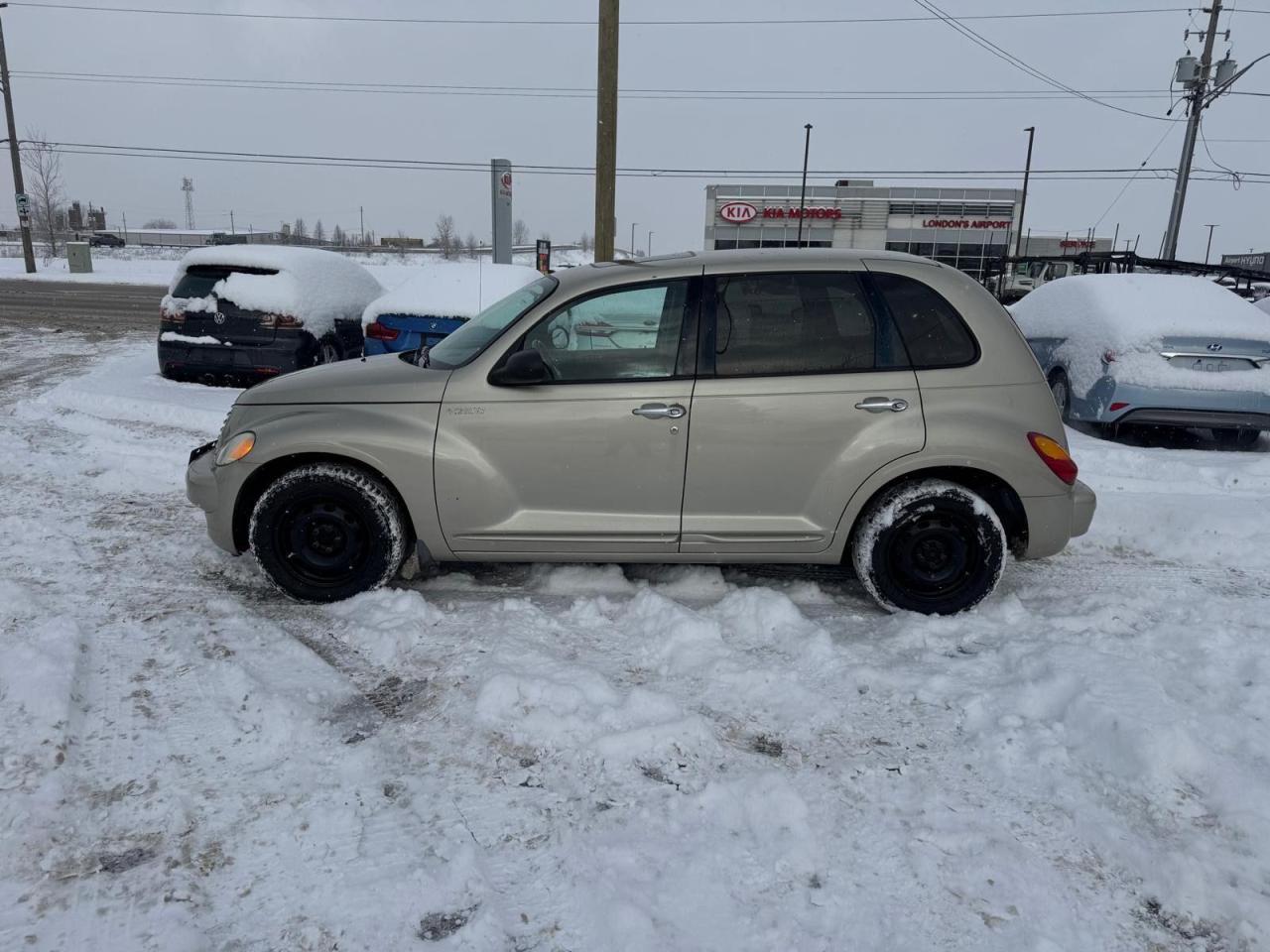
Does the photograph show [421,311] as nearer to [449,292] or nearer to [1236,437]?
[449,292]

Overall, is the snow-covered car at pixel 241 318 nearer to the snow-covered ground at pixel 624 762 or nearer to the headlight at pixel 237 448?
the snow-covered ground at pixel 624 762

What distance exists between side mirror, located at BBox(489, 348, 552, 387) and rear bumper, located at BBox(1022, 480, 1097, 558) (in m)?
2.43

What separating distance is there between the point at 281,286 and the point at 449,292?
196cm

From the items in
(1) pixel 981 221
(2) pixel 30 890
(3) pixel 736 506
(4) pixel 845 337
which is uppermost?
(1) pixel 981 221

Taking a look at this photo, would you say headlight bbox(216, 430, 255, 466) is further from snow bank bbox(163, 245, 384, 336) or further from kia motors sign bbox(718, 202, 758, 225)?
kia motors sign bbox(718, 202, 758, 225)

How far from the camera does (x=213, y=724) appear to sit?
3.02m

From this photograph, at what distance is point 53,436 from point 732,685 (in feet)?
22.4

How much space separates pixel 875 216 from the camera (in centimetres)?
5281

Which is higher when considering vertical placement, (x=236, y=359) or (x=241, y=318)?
(x=241, y=318)

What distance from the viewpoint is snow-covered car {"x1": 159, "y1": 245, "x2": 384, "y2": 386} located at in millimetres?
8938

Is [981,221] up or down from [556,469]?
up

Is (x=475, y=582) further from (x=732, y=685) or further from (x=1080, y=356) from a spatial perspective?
(x=1080, y=356)

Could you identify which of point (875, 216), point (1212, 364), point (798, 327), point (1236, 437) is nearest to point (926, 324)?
point (798, 327)

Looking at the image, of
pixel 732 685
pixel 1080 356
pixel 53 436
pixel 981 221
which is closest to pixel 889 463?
pixel 732 685
